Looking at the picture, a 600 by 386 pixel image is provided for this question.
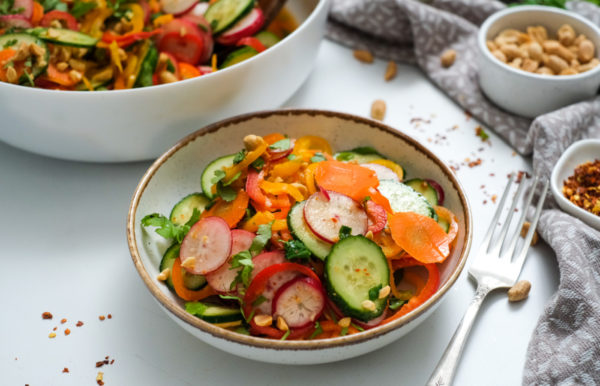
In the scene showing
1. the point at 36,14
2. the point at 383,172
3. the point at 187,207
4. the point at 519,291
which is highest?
the point at 36,14

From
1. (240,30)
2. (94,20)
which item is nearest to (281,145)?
(240,30)

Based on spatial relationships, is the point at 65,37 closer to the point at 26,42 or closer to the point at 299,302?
the point at 26,42

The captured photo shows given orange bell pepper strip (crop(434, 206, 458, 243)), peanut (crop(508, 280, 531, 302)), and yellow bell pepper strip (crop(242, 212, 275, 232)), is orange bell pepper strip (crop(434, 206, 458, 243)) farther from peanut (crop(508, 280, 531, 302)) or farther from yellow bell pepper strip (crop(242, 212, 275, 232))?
yellow bell pepper strip (crop(242, 212, 275, 232))

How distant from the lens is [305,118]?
2.41 m

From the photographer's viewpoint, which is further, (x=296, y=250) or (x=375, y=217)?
(x=375, y=217)

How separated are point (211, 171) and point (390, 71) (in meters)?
1.24

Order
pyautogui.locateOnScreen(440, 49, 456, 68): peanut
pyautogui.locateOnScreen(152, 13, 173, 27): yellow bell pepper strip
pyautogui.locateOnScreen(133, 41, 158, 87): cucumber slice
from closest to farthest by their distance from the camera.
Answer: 1. pyautogui.locateOnScreen(133, 41, 158, 87): cucumber slice
2. pyautogui.locateOnScreen(152, 13, 173, 27): yellow bell pepper strip
3. pyautogui.locateOnScreen(440, 49, 456, 68): peanut

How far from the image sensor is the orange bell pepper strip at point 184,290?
6.24 feet

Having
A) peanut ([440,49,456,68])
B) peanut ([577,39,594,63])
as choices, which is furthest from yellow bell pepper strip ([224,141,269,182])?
peanut ([577,39,594,63])

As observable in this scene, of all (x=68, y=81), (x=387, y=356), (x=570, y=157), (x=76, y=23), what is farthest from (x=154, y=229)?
(x=570, y=157)

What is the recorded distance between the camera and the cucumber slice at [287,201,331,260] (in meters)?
1.87

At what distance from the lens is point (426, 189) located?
219cm

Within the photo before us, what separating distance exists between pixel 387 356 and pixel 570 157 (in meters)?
1.15

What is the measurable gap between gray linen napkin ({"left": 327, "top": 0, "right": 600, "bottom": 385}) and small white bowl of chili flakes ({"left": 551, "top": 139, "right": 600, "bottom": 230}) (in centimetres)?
5
